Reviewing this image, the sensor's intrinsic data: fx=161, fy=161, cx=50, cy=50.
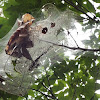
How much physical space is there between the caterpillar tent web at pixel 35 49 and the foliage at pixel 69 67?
0.25 meters

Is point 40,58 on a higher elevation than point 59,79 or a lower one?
higher

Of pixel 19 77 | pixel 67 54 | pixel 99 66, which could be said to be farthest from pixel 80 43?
pixel 19 77

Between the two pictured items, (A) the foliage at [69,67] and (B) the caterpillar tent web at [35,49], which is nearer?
(B) the caterpillar tent web at [35,49]

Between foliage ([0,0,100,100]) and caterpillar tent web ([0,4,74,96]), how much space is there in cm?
25

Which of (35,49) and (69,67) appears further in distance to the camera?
(69,67)

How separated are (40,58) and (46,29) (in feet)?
1.13

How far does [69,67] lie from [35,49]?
2.74 feet

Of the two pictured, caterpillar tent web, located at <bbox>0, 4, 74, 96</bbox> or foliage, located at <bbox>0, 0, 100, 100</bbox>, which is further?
foliage, located at <bbox>0, 0, 100, 100</bbox>

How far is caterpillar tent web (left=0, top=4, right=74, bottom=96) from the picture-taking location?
66.9 inches

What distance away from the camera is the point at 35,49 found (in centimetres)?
171

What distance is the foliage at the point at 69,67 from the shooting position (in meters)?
2.23

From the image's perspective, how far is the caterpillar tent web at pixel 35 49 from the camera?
1700 mm

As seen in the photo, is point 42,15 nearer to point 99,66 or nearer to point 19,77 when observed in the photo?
point 19,77

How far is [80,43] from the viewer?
2170mm
